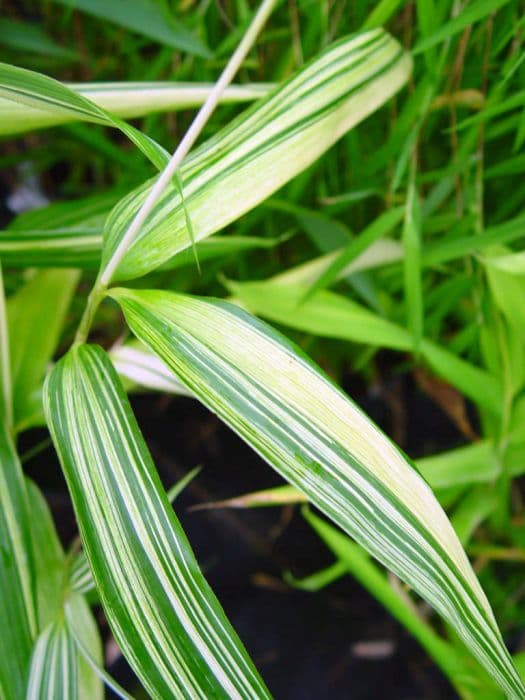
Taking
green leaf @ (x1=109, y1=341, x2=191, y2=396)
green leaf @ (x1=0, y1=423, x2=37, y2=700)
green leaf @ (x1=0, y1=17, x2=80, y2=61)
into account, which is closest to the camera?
green leaf @ (x1=0, y1=423, x2=37, y2=700)

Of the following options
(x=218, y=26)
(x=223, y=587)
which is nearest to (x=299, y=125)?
(x=218, y=26)

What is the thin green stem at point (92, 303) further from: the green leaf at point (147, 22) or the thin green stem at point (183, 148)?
the green leaf at point (147, 22)

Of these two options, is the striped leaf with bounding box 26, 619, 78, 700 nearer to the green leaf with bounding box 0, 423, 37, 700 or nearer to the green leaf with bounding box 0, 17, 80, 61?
the green leaf with bounding box 0, 423, 37, 700

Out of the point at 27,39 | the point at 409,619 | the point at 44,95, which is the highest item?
the point at 27,39

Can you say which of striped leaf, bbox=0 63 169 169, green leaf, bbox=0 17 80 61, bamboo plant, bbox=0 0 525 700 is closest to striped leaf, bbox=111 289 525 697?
bamboo plant, bbox=0 0 525 700

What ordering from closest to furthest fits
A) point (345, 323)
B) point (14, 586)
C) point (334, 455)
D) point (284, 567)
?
1. point (334, 455)
2. point (14, 586)
3. point (345, 323)
4. point (284, 567)

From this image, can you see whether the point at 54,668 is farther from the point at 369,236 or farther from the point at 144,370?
the point at 369,236

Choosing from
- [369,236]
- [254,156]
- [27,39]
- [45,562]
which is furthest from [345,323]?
[27,39]
